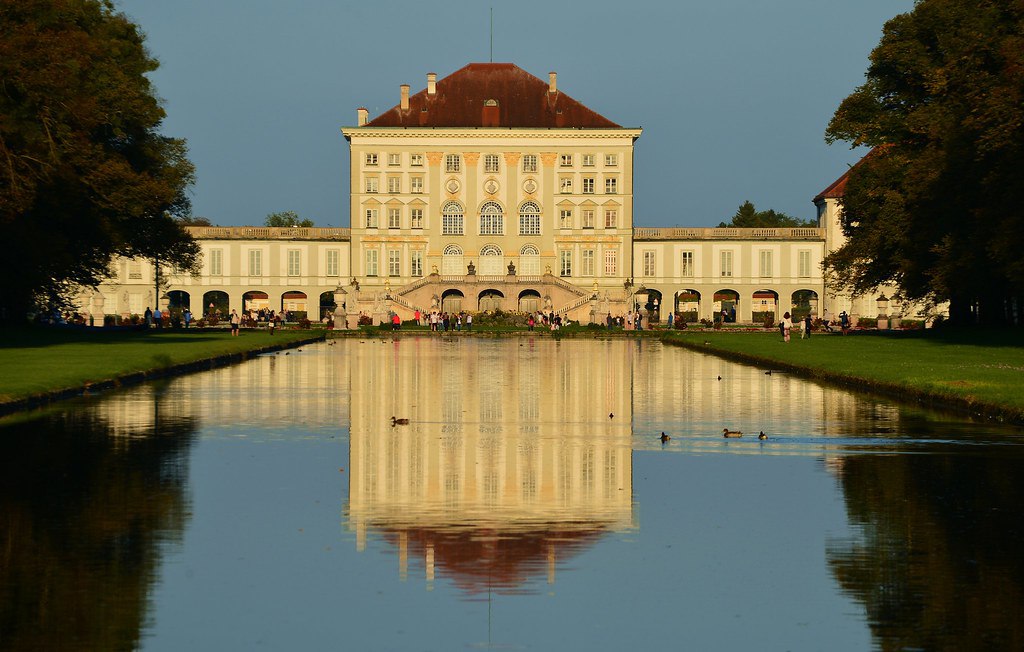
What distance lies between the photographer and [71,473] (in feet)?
48.8

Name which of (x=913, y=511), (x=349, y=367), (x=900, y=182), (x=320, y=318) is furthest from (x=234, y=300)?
(x=913, y=511)

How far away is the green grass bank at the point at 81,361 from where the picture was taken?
26.0 m

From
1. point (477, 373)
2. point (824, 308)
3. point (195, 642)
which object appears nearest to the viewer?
point (195, 642)

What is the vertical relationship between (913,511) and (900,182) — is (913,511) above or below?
below

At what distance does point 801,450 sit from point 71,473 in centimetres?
852

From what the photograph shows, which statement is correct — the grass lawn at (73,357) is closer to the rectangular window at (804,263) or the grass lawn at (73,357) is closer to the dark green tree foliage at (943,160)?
the dark green tree foliage at (943,160)

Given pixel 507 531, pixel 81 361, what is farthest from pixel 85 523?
pixel 81 361

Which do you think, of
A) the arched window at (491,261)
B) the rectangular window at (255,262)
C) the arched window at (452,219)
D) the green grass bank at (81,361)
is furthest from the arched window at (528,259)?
the green grass bank at (81,361)

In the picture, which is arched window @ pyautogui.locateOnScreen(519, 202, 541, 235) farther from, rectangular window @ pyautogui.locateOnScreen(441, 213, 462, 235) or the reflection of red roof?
the reflection of red roof

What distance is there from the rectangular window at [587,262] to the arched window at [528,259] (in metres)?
3.40

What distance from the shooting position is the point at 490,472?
1485 centimetres

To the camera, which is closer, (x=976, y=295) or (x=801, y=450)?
(x=801, y=450)

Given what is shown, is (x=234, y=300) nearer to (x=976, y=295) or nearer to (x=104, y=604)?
(x=976, y=295)

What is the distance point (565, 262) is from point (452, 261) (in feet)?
28.4
